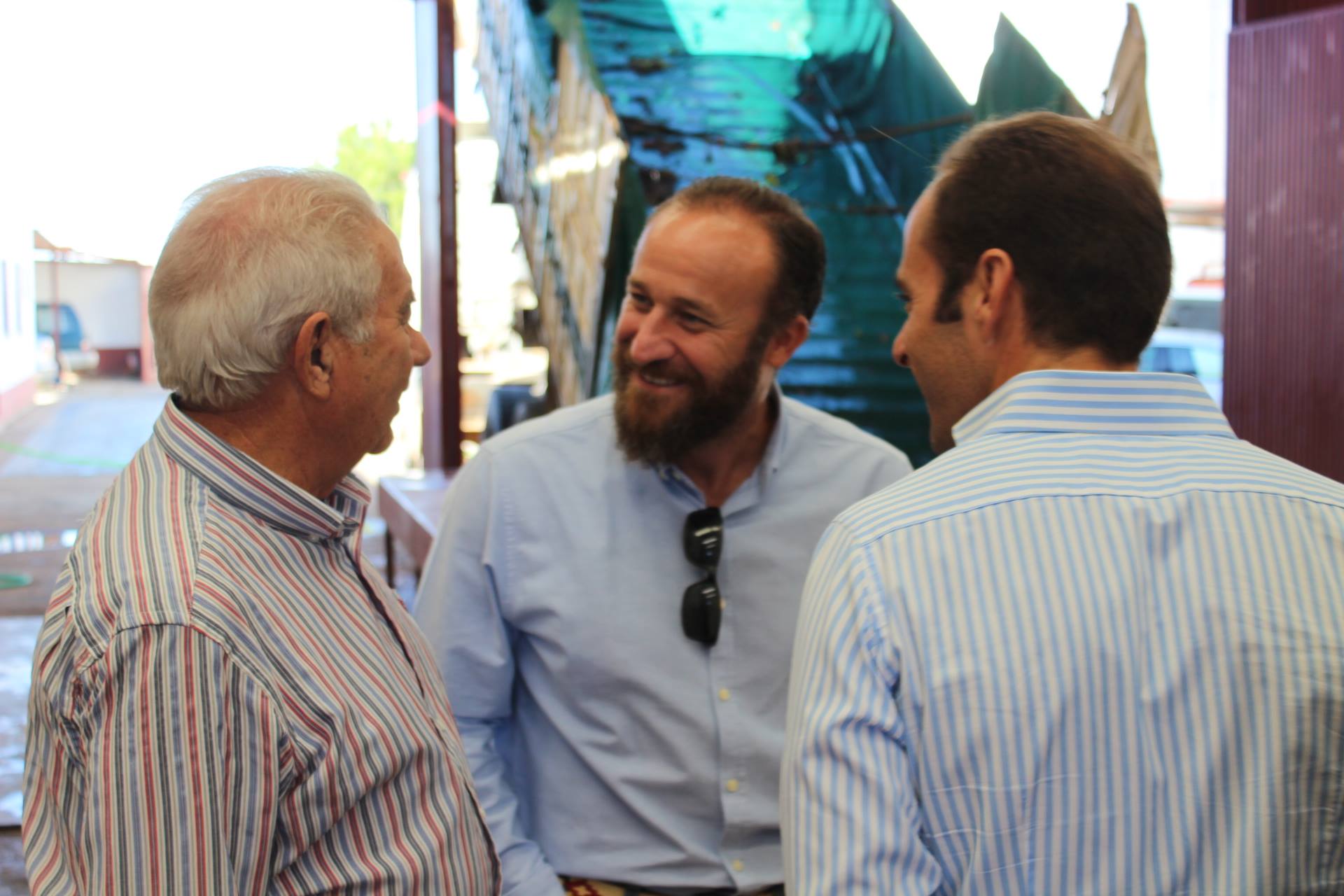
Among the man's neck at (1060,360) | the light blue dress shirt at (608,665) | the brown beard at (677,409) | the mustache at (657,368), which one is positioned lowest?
the light blue dress shirt at (608,665)

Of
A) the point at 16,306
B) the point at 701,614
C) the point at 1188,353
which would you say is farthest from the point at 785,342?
the point at 16,306

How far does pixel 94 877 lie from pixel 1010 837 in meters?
0.79

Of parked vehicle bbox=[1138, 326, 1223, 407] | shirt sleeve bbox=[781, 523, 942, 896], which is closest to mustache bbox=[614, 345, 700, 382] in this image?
shirt sleeve bbox=[781, 523, 942, 896]

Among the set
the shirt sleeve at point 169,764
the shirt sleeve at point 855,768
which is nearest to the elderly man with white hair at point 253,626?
the shirt sleeve at point 169,764

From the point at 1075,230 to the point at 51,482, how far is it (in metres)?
11.3

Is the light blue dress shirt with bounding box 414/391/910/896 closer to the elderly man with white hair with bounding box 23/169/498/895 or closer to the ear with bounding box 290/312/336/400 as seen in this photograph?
the elderly man with white hair with bounding box 23/169/498/895

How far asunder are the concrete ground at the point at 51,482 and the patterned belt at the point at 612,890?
4.16 m

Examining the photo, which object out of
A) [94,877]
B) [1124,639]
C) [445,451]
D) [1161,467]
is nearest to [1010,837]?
[1124,639]

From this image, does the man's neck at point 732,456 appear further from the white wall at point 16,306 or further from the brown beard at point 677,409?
the white wall at point 16,306

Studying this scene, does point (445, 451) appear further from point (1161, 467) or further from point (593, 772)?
point (1161, 467)

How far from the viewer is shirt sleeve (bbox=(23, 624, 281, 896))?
3.23 ft

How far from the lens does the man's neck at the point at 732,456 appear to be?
1.95 meters

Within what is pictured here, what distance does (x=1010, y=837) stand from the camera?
1.05 m

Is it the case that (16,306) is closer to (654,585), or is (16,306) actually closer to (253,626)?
(654,585)
